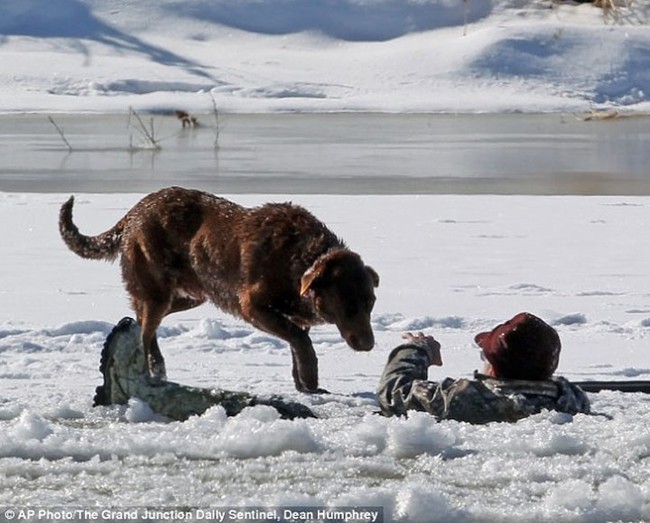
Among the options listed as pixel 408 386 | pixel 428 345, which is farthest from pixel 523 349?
pixel 428 345

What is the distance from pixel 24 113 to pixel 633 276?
2231 centimetres

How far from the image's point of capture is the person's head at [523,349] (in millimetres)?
5758

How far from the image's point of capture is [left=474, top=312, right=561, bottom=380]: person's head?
5758 millimetres

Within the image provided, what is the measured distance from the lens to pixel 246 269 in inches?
265

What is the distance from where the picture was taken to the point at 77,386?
6914 millimetres

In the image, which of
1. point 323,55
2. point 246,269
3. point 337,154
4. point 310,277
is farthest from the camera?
point 323,55

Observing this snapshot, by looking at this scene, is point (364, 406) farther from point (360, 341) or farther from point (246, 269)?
point (246, 269)

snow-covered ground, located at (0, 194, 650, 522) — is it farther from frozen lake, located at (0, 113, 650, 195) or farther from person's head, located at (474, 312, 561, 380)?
frozen lake, located at (0, 113, 650, 195)

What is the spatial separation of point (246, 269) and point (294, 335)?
37 centimetres

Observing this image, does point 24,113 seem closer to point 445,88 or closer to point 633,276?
point 445,88

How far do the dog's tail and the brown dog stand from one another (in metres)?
0.01

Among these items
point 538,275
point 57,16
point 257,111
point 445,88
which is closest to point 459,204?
point 538,275

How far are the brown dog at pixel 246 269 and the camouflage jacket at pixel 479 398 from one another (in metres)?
0.32

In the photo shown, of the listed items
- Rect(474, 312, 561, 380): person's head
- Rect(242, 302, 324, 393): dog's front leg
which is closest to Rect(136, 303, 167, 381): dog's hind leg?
Rect(242, 302, 324, 393): dog's front leg
